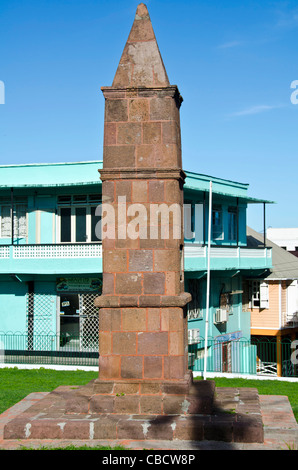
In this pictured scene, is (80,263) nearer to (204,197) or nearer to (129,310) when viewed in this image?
(204,197)

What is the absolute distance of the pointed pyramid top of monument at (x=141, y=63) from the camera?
11219mm

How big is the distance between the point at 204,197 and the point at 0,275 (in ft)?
28.5

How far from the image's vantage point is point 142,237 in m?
11.0

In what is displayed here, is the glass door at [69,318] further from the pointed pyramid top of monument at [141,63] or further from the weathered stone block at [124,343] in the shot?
the pointed pyramid top of monument at [141,63]

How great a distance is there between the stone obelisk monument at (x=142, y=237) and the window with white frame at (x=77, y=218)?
12806 mm

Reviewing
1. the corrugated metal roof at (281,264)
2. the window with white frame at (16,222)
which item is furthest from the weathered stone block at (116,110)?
the corrugated metal roof at (281,264)

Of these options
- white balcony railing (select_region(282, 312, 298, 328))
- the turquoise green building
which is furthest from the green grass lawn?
white balcony railing (select_region(282, 312, 298, 328))

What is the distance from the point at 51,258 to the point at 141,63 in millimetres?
13024

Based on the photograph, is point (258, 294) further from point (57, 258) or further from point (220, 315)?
point (57, 258)

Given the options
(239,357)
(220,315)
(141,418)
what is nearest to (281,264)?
(220,315)

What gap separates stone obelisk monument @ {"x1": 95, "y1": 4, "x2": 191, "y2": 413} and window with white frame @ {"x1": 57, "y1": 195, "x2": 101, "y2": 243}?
12806 mm

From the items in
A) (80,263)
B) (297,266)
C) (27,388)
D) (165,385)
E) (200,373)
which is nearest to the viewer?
(165,385)
